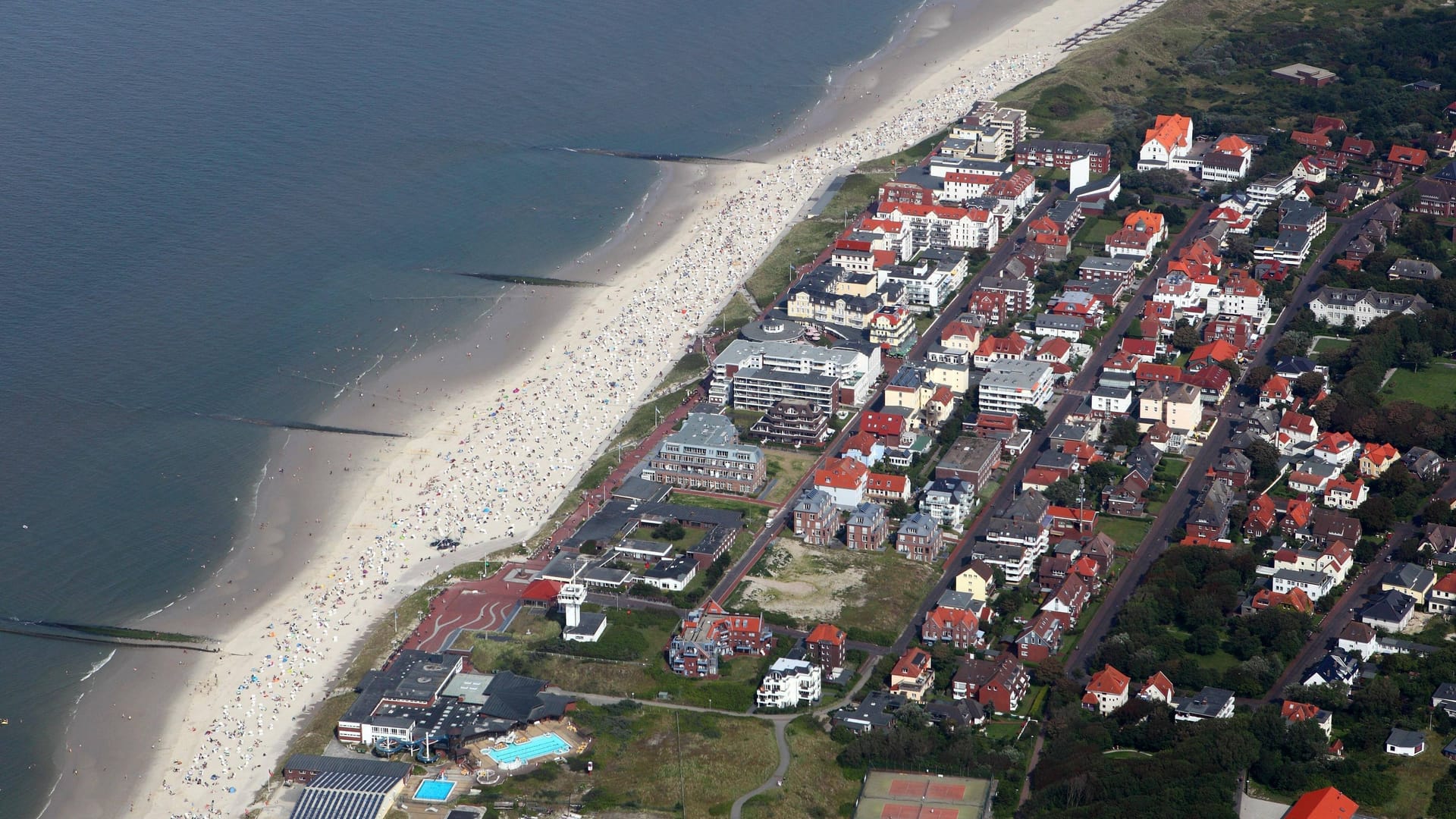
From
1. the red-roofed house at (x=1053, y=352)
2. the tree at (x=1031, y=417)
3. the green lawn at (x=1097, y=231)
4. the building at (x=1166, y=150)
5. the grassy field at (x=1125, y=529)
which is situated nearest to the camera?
the grassy field at (x=1125, y=529)

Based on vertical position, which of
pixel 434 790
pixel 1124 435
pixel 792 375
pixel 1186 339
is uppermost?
pixel 792 375

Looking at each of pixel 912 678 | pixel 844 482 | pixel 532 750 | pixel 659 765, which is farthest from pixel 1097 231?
pixel 532 750

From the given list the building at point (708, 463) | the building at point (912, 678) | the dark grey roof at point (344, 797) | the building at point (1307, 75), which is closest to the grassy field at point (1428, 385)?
the building at point (708, 463)

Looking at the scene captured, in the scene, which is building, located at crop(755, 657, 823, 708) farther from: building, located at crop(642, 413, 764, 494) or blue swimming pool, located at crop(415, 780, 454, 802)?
building, located at crop(642, 413, 764, 494)

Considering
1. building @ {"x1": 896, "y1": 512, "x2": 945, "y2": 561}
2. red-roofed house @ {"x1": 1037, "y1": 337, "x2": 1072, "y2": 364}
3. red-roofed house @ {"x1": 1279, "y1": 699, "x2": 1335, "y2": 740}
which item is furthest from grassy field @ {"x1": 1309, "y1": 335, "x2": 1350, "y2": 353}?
red-roofed house @ {"x1": 1279, "y1": 699, "x2": 1335, "y2": 740}

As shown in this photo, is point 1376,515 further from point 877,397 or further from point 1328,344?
point 877,397

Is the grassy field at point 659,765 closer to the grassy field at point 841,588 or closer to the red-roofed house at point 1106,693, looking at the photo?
the grassy field at point 841,588
